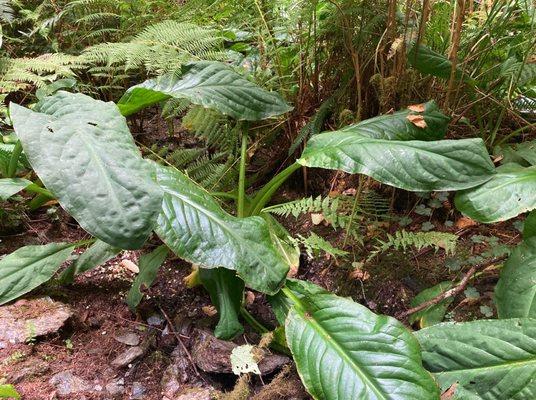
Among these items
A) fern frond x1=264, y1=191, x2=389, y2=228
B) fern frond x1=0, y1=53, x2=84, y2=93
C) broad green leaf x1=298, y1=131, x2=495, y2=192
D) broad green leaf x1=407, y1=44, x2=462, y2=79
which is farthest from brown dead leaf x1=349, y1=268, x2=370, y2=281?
fern frond x1=0, y1=53, x2=84, y2=93

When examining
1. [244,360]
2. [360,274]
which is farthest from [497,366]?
[244,360]

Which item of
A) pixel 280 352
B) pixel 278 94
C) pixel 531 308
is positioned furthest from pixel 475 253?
pixel 278 94

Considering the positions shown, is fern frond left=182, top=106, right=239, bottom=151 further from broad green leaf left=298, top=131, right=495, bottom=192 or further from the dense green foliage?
broad green leaf left=298, top=131, right=495, bottom=192

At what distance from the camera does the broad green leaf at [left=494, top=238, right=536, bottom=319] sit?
1315mm

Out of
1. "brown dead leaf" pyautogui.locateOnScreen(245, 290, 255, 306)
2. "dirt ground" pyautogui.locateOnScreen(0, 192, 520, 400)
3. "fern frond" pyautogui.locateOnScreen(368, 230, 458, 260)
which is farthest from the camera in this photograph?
"brown dead leaf" pyautogui.locateOnScreen(245, 290, 255, 306)

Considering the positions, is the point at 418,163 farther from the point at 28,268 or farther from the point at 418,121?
the point at 28,268

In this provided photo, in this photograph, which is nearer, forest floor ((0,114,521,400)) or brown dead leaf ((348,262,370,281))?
forest floor ((0,114,521,400))

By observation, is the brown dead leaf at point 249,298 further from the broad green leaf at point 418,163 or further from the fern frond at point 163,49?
the fern frond at point 163,49

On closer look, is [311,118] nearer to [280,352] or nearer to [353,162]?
[353,162]

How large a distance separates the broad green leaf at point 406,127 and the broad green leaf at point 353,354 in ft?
1.95

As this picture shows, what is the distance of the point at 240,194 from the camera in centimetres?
183

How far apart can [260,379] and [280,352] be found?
111mm

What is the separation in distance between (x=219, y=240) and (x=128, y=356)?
495mm

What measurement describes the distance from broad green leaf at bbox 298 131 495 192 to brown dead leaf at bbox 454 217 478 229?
0.38 meters
